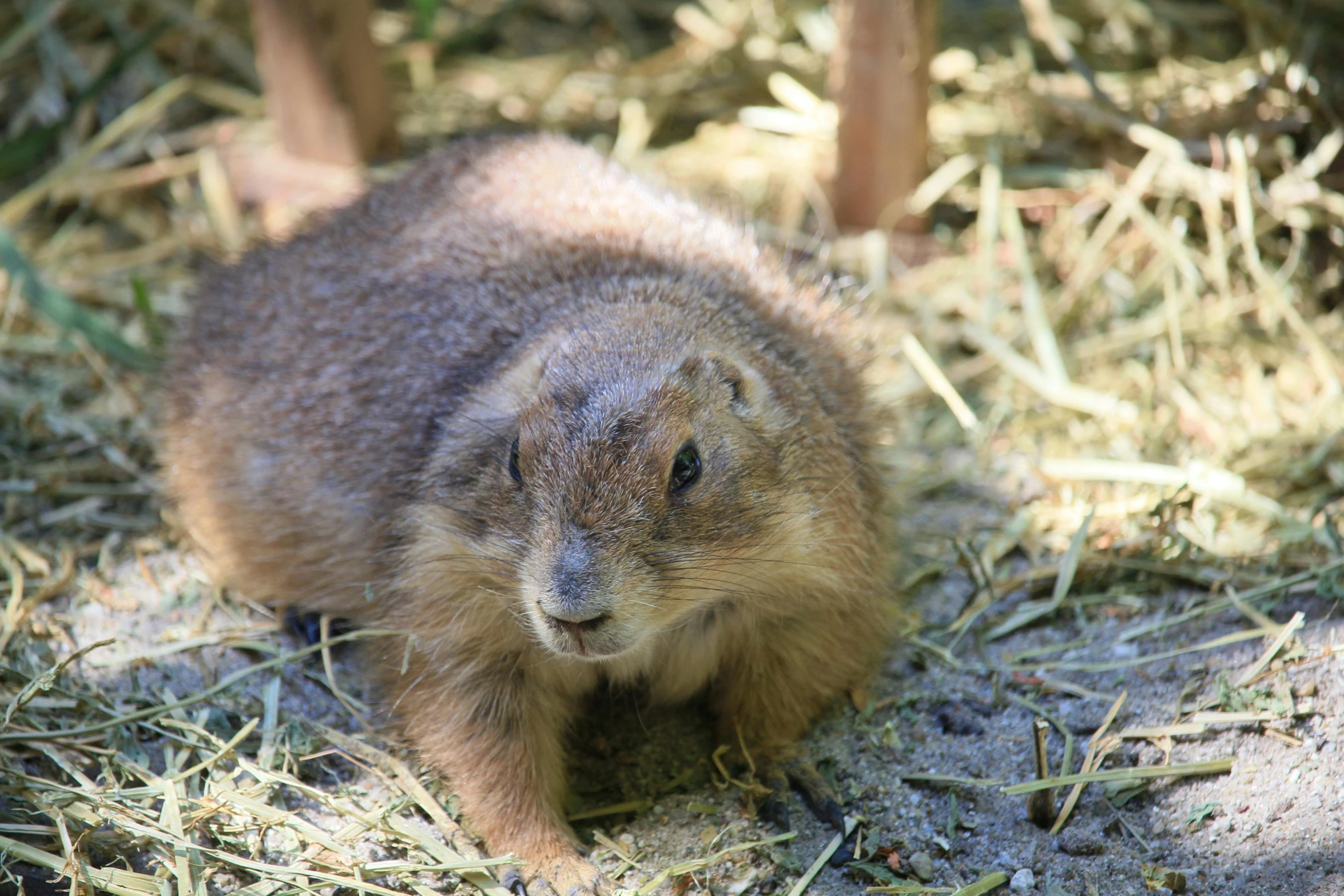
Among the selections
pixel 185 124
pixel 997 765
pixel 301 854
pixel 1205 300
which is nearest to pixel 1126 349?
pixel 1205 300

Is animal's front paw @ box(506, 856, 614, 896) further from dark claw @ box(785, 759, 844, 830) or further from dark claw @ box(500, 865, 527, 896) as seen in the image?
dark claw @ box(785, 759, 844, 830)

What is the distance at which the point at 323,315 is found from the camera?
4160 millimetres

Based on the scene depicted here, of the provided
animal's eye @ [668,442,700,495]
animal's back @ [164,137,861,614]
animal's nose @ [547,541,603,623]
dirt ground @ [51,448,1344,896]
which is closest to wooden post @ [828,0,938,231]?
animal's back @ [164,137,861,614]

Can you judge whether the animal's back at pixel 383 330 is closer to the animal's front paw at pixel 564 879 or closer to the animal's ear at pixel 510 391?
the animal's ear at pixel 510 391

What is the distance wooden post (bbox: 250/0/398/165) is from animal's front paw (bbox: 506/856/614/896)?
425 cm

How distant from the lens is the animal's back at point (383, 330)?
380 centimetres

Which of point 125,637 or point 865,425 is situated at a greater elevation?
point 865,425

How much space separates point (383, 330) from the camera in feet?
13.1

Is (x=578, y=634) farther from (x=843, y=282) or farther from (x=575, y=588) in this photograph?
(x=843, y=282)

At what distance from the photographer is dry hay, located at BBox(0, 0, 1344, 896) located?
3402 millimetres

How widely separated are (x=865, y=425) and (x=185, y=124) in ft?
16.2

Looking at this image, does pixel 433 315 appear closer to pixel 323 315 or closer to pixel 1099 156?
pixel 323 315

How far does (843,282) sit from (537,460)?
1924 mm

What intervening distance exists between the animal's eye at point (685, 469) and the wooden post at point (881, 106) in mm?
3201
